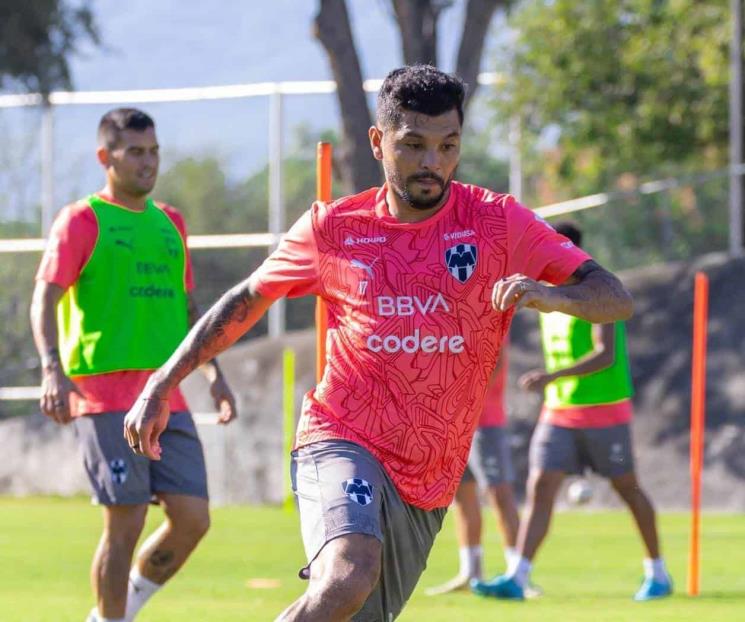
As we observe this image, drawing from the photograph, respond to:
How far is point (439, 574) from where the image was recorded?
38.0 feet

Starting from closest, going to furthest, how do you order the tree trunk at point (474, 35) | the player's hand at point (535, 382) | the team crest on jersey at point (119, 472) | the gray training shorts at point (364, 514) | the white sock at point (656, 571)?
the gray training shorts at point (364, 514), the team crest on jersey at point (119, 472), the player's hand at point (535, 382), the white sock at point (656, 571), the tree trunk at point (474, 35)

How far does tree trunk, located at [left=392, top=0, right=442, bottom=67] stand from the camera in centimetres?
2209

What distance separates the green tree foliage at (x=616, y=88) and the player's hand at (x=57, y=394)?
2141cm

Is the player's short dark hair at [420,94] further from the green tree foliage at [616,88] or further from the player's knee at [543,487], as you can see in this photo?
the green tree foliage at [616,88]

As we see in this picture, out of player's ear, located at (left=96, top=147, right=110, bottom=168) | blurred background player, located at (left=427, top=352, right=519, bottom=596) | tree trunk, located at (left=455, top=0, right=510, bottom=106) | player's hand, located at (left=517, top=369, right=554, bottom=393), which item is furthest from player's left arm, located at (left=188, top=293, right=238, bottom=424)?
tree trunk, located at (left=455, top=0, right=510, bottom=106)

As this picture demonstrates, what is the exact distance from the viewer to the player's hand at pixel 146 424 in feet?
17.4

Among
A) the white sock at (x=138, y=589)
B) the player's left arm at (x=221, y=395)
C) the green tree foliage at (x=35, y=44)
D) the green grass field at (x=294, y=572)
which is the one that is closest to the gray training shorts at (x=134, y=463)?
the player's left arm at (x=221, y=395)

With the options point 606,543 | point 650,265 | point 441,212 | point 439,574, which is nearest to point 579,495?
point 606,543

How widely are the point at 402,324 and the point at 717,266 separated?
1441 cm

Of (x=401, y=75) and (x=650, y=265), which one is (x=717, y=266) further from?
(x=401, y=75)

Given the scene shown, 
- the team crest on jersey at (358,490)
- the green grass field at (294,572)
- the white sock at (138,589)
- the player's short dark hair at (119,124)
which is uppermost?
the player's short dark hair at (119,124)

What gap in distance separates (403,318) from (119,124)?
2874 mm

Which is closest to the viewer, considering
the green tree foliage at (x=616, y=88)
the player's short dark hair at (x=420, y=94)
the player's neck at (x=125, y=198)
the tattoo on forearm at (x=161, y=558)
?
the player's short dark hair at (x=420, y=94)

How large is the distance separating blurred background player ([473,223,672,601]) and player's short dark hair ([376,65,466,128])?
457 cm
